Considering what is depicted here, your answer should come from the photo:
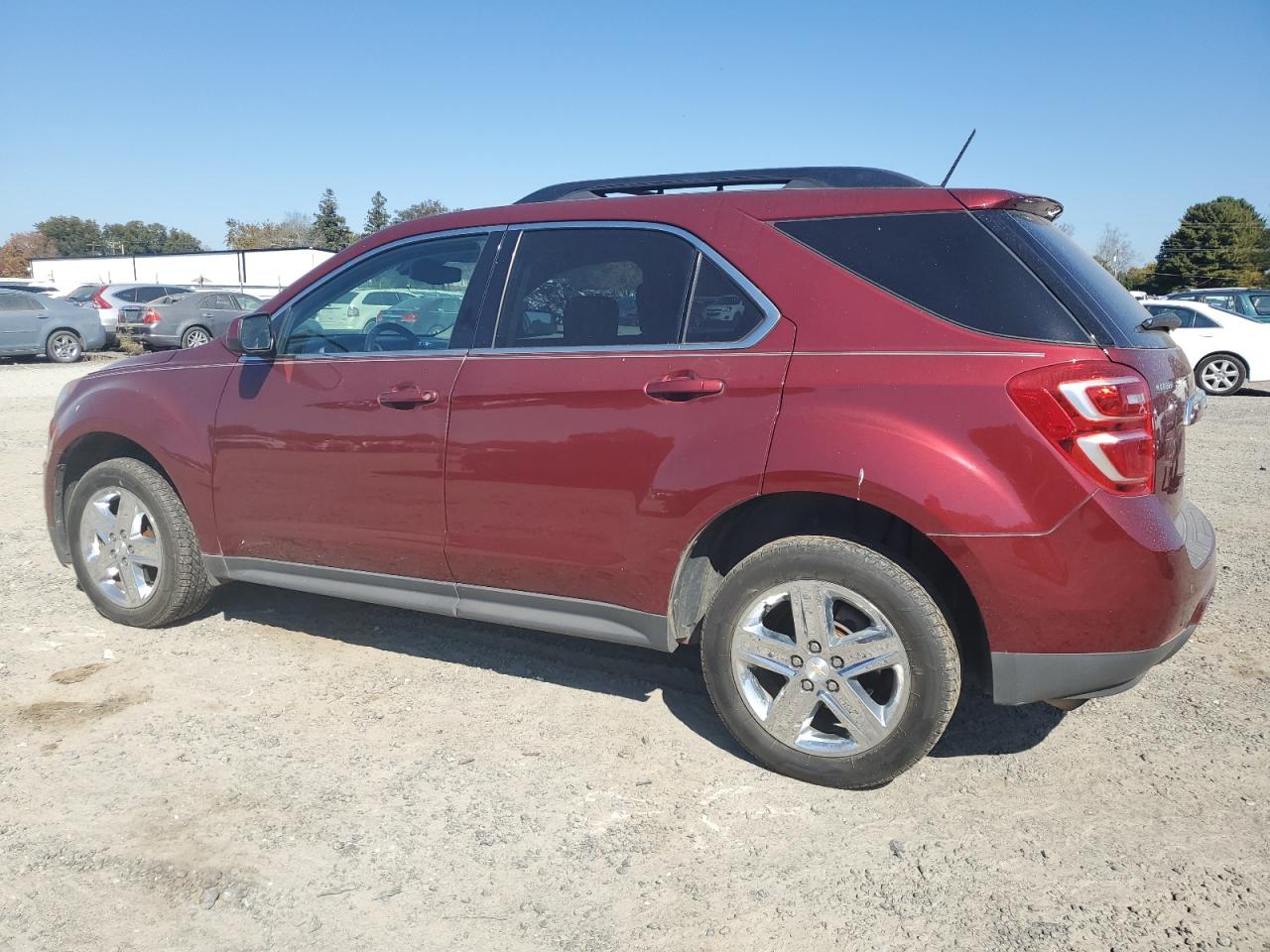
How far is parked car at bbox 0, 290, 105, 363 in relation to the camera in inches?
780

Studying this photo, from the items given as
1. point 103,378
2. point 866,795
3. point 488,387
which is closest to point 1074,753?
point 866,795

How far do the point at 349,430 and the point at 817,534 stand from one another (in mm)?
1868

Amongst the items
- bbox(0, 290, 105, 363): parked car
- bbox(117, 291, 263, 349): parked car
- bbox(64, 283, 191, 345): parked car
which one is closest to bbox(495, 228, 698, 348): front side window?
bbox(0, 290, 105, 363): parked car

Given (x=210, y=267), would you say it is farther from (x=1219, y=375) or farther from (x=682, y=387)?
(x=682, y=387)

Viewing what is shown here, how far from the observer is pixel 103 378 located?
15.3ft

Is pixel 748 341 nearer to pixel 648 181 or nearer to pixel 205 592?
pixel 648 181

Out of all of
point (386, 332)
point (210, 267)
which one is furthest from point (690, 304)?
point (210, 267)

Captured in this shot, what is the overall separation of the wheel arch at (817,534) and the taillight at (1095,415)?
471mm

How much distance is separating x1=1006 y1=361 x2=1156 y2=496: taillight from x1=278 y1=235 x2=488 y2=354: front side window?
Answer: 206cm

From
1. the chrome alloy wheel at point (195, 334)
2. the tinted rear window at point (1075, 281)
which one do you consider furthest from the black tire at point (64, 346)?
the tinted rear window at point (1075, 281)

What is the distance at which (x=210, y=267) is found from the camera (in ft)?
171

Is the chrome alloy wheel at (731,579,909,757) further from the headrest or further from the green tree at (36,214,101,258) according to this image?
the green tree at (36,214,101,258)

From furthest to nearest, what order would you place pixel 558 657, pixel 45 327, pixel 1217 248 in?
1. pixel 1217 248
2. pixel 45 327
3. pixel 558 657

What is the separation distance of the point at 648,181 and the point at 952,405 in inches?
59.8
